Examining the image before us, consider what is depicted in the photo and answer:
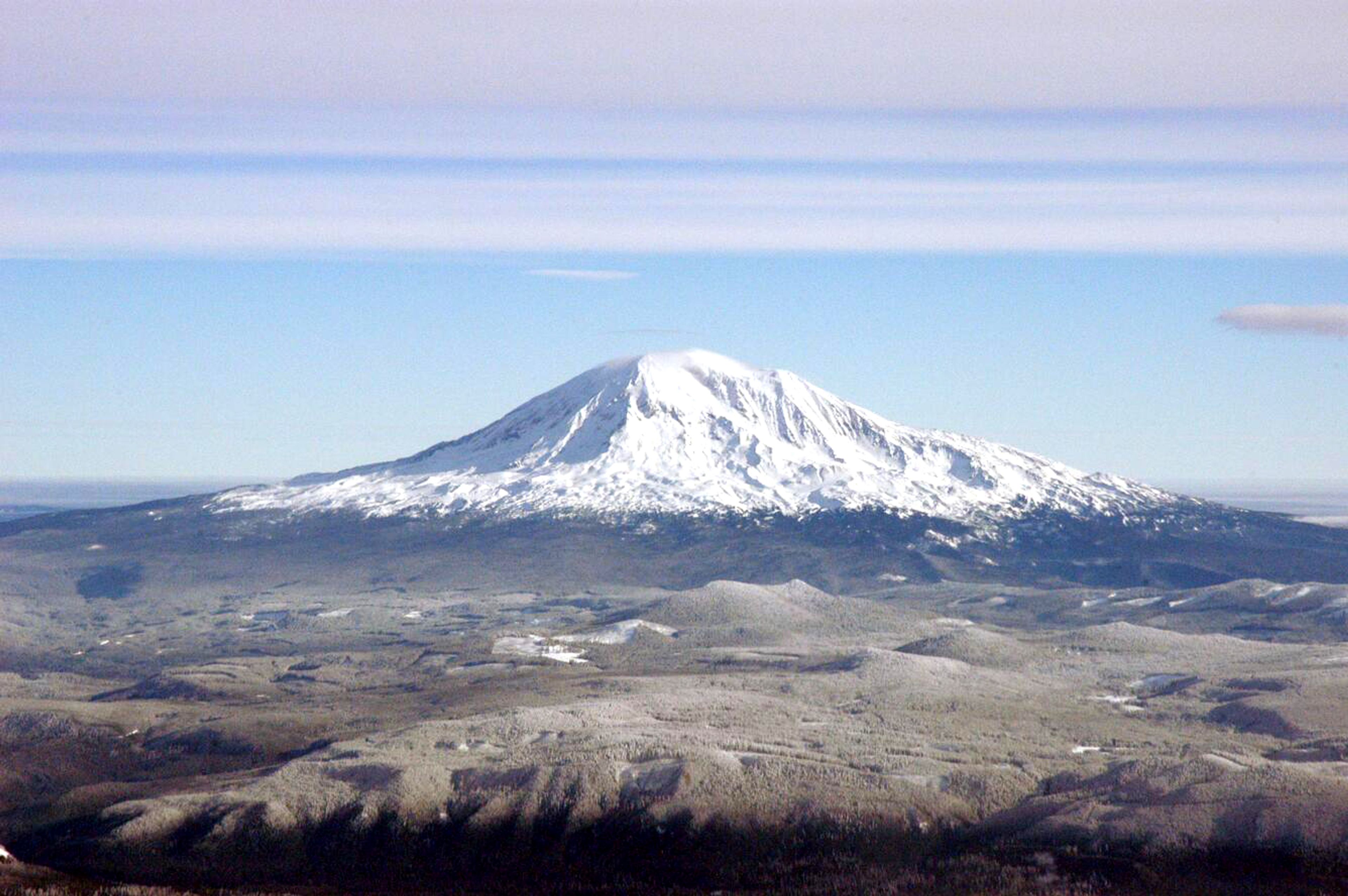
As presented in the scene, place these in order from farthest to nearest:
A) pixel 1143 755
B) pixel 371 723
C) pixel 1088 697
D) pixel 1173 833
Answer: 1. pixel 1088 697
2. pixel 371 723
3. pixel 1143 755
4. pixel 1173 833

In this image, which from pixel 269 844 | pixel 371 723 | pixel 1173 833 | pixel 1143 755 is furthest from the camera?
pixel 371 723

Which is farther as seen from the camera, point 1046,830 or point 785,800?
point 785,800

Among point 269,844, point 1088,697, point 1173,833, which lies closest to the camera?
point 1173,833

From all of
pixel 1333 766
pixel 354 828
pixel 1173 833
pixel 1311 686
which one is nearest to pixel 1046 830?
pixel 1173 833

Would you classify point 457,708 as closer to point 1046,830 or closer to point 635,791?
point 635,791

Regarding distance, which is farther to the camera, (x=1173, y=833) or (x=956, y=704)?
(x=956, y=704)

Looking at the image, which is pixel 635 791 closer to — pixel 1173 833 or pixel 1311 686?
pixel 1173 833

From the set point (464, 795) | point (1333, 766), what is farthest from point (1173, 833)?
point (464, 795)

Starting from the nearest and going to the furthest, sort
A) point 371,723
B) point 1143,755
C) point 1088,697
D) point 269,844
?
point 269,844, point 1143,755, point 371,723, point 1088,697

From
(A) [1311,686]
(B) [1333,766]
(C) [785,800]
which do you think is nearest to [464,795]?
(C) [785,800]
